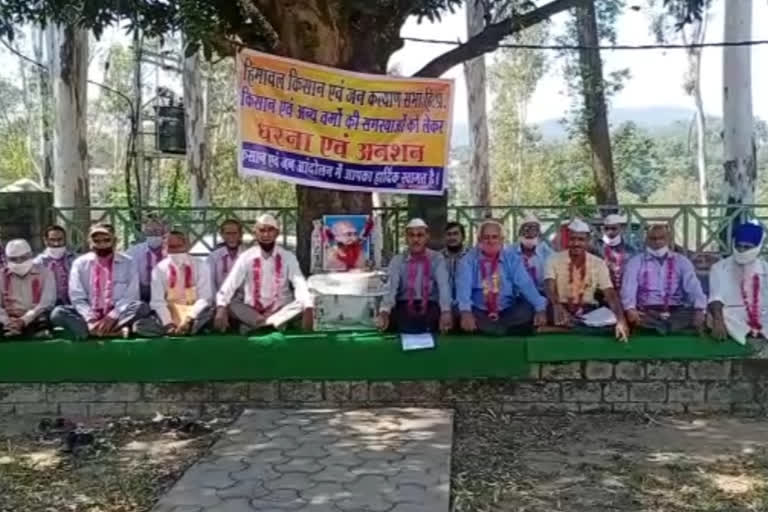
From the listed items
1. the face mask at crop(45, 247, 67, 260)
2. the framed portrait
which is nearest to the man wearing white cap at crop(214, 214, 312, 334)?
the framed portrait

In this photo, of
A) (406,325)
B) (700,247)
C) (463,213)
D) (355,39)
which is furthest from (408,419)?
(700,247)

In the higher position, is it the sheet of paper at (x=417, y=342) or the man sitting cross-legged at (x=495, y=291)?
the man sitting cross-legged at (x=495, y=291)

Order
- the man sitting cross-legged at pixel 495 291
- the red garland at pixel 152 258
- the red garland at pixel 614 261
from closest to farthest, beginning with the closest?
the man sitting cross-legged at pixel 495 291
the red garland at pixel 614 261
the red garland at pixel 152 258

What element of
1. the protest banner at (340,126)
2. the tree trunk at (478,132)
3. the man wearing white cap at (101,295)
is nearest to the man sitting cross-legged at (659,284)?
the protest banner at (340,126)

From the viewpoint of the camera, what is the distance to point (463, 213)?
368 inches

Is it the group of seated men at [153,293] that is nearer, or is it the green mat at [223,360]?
the green mat at [223,360]

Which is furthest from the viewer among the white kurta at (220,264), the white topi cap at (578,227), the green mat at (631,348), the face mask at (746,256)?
the white kurta at (220,264)

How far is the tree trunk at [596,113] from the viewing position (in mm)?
12445

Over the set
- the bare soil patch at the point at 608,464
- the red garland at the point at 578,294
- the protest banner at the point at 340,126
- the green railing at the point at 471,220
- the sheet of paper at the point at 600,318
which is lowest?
the bare soil patch at the point at 608,464

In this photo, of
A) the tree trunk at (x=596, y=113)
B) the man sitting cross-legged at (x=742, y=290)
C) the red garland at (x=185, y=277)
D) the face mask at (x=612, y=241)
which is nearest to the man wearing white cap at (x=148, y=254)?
the red garland at (x=185, y=277)

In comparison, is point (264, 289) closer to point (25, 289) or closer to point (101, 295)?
point (101, 295)

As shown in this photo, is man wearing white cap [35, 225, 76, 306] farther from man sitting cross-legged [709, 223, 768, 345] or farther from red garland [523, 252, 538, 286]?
man sitting cross-legged [709, 223, 768, 345]

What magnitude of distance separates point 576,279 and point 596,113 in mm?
7504

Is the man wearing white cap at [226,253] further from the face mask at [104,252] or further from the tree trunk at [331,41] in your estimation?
the face mask at [104,252]
